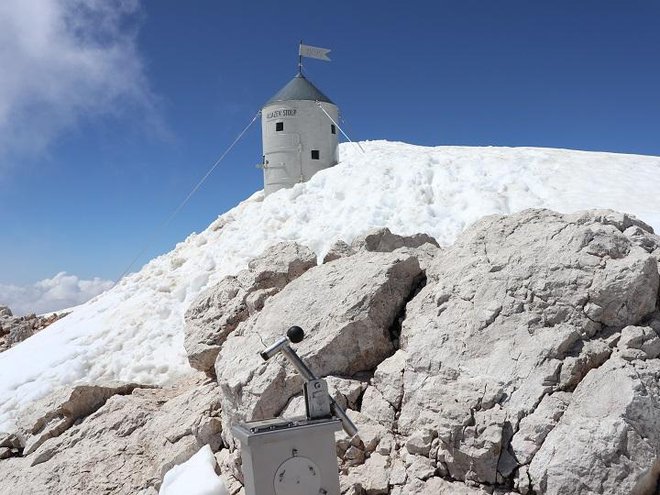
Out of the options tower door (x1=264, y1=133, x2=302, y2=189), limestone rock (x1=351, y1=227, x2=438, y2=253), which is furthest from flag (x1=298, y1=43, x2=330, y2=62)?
limestone rock (x1=351, y1=227, x2=438, y2=253)

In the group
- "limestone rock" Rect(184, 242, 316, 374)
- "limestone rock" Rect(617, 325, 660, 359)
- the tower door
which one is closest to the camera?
"limestone rock" Rect(617, 325, 660, 359)

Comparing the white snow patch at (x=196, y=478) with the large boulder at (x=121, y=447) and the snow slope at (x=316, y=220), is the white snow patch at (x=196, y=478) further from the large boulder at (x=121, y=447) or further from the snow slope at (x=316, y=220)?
the snow slope at (x=316, y=220)

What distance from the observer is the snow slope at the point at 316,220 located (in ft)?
49.2

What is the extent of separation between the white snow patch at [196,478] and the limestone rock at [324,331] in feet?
2.15

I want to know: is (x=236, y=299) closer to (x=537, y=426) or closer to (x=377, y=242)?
(x=377, y=242)

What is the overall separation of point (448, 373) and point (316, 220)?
1298 cm

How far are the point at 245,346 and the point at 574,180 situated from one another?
51.3 ft

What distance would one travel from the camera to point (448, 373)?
22.7 feet

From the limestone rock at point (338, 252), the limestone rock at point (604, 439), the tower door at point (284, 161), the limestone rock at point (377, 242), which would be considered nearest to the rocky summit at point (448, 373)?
the limestone rock at point (604, 439)

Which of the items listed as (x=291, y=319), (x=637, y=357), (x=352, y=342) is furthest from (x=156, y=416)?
(x=637, y=357)

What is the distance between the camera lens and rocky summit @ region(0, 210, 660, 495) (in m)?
5.93

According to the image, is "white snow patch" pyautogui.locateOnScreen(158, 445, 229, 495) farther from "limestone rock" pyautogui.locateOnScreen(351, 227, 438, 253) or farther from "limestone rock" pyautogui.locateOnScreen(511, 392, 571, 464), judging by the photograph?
"limestone rock" pyautogui.locateOnScreen(351, 227, 438, 253)

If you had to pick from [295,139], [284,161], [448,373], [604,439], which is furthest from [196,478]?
[295,139]

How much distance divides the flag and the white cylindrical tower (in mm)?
2154
